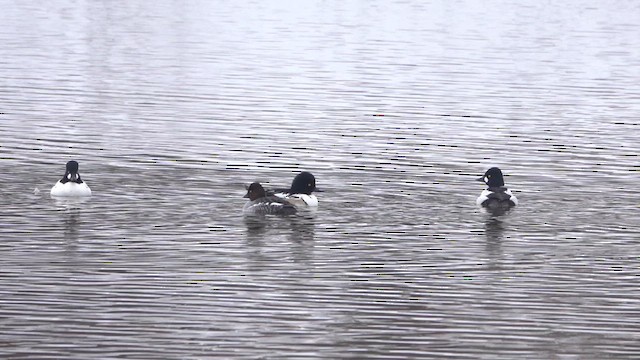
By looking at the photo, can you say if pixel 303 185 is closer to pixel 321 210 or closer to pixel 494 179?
pixel 321 210

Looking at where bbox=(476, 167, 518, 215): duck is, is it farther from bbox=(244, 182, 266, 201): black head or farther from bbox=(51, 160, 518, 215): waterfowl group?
bbox=(244, 182, 266, 201): black head

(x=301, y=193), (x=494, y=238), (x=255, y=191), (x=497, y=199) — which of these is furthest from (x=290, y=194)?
(x=494, y=238)

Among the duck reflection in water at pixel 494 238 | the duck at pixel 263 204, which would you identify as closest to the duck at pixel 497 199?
the duck reflection in water at pixel 494 238

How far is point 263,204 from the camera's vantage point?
26.9m

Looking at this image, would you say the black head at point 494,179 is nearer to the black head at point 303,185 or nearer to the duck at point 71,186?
the black head at point 303,185

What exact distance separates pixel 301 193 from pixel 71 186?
4.09 m

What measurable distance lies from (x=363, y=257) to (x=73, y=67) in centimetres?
3425

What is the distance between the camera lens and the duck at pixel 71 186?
27.5 meters

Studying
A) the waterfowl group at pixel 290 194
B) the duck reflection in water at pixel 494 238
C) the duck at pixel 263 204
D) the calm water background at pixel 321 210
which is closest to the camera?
the calm water background at pixel 321 210

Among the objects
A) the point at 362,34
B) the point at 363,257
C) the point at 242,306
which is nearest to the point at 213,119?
the point at 363,257

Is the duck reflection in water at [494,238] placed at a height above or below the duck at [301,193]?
below

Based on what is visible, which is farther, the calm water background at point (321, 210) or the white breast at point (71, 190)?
the white breast at point (71, 190)

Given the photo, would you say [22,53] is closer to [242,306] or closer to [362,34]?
[362,34]

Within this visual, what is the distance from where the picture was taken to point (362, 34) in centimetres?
7794
